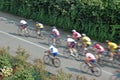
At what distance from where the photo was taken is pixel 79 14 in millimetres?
26156

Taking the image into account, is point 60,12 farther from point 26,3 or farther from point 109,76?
point 109,76

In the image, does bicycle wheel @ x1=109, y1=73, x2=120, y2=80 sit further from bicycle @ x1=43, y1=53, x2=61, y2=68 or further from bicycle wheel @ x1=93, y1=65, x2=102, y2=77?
bicycle @ x1=43, y1=53, x2=61, y2=68

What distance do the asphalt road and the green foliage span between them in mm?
1121

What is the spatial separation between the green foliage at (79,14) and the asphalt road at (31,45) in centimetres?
112

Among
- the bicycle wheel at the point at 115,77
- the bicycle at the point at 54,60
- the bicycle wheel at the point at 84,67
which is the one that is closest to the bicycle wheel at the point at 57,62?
the bicycle at the point at 54,60

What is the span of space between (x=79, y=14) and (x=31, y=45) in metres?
5.16

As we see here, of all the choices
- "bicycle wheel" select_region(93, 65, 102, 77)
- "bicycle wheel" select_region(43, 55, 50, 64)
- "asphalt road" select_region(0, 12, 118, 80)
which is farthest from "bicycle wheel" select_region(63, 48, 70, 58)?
"bicycle wheel" select_region(93, 65, 102, 77)

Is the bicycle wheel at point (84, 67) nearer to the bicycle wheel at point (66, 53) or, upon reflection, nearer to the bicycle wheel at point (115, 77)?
the bicycle wheel at point (115, 77)

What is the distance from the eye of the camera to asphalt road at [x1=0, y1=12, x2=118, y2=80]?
19703 mm

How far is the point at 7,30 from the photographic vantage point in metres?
26.5

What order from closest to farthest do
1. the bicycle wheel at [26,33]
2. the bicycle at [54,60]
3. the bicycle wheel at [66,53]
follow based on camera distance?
the bicycle at [54,60]
the bicycle wheel at [66,53]
the bicycle wheel at [26,33]

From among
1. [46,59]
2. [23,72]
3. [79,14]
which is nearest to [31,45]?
[46,59]

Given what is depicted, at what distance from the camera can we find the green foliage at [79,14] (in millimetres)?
24531

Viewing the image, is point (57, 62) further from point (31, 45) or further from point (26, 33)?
point (26, 33)
